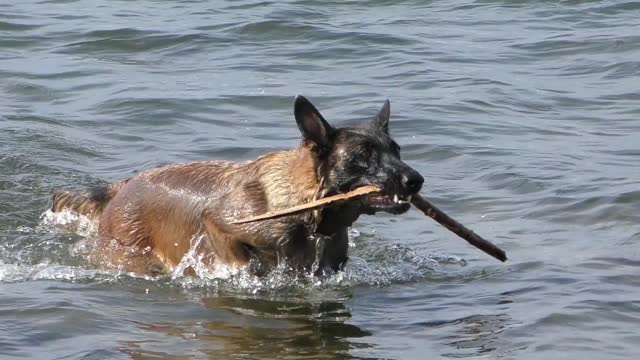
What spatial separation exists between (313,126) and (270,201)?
65 centimetres

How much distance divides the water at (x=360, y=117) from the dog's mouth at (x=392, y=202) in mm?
665

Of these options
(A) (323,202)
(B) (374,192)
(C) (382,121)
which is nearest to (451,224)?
(B) (374,192)

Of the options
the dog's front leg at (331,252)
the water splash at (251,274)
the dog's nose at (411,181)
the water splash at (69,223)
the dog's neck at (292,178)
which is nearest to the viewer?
the dog's nose at (411,181)

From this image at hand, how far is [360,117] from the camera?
1455 centimetres

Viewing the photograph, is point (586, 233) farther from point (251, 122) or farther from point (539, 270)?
point (251, 122)

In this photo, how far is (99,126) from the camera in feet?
47.3

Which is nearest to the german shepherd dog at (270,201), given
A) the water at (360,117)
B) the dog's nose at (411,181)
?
the dog's nose at (411,181)

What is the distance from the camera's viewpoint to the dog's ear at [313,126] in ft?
27.7

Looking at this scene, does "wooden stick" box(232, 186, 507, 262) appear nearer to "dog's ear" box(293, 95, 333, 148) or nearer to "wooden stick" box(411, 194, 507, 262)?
"wooden stick" box(411, 194, 507, 262)

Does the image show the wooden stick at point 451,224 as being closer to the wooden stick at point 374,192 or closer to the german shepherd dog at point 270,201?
the wooden stick at point 374,192

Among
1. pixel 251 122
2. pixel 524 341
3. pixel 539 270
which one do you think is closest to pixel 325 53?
pixel 251 122

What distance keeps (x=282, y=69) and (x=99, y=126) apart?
3364 millimetres

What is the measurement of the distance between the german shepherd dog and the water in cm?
25

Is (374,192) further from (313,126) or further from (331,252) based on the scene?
(331,252)
